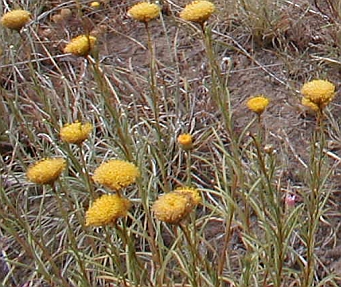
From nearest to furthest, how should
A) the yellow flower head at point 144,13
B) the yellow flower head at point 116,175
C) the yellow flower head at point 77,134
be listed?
the yellow flower head at point 116,175, the yellow flower head at point 77,134, the yellow flower head at point 144,13

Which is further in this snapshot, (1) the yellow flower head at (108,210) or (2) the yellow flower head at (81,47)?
(2) the yellow flower head at (81,47)

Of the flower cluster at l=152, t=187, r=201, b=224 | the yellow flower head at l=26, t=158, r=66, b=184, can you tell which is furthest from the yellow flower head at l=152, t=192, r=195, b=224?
the yellow flower head at l=26, t=158, r=66, b=184

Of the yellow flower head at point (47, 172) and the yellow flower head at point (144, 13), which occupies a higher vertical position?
the yellow flower head at point (144, 13)

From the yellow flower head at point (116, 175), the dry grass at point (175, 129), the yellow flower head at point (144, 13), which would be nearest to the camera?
the yellow flower head at point (116, 175)

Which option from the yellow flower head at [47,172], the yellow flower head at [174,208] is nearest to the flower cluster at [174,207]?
the yellow flower head at [174,208]

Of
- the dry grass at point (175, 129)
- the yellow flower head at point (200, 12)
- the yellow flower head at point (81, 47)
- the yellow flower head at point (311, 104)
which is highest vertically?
the yellow flower head at point (200, 12)

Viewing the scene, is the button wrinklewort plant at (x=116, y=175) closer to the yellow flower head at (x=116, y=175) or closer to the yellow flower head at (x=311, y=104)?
the yellow flower head at (x=116, y=175)

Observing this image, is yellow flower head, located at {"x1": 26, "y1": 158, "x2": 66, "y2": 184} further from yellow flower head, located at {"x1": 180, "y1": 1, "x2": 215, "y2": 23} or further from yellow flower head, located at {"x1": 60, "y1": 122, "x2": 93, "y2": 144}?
yellow flower head, located at {"x1": 180, "y1": 1, "x2": 215, "y2": 23}

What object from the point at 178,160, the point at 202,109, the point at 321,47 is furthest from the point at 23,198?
the point at 321,47
